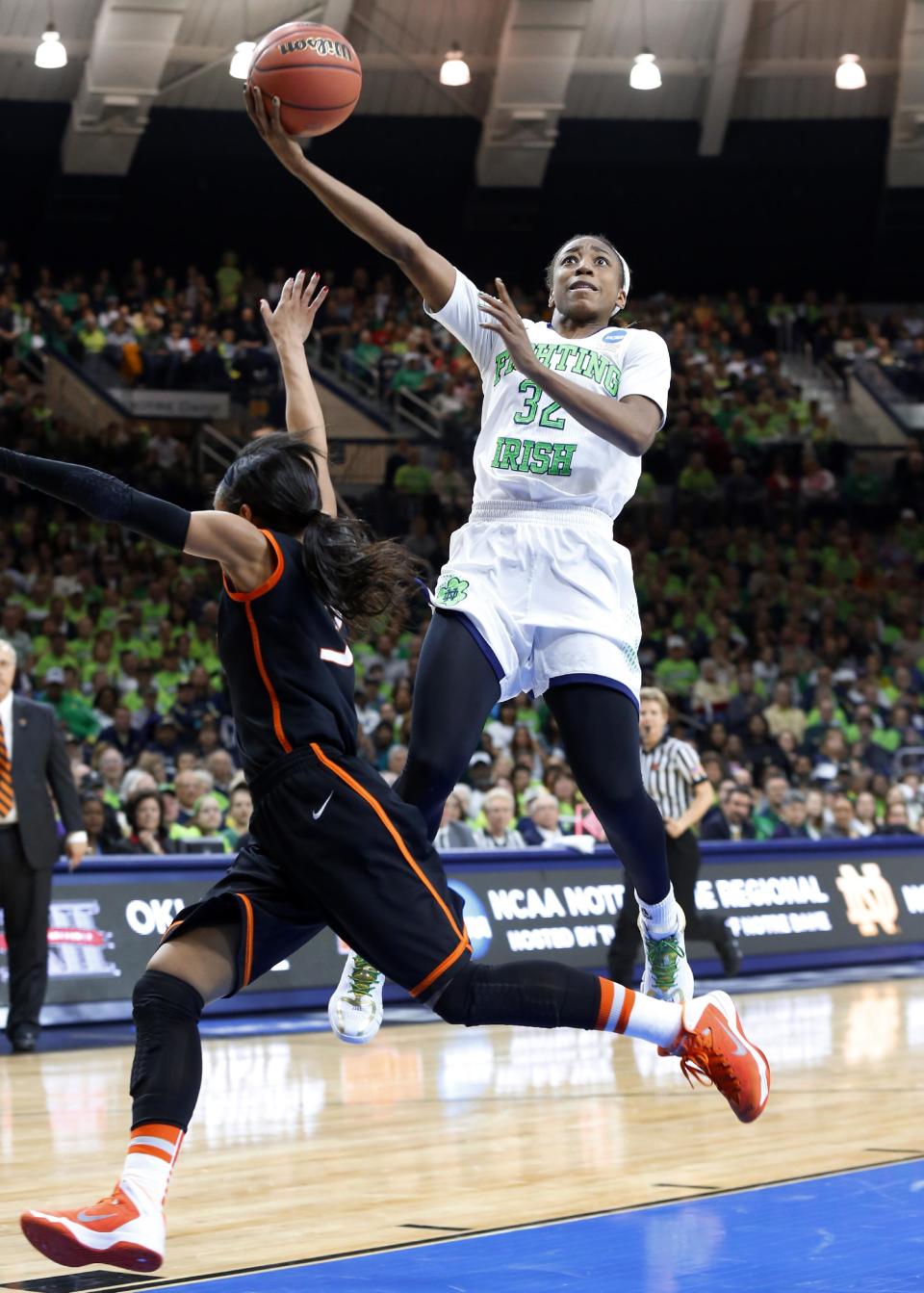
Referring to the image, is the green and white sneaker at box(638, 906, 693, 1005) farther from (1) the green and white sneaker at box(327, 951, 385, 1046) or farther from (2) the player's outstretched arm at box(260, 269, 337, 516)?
(2) the player's outstretched arm at box(260, 269, 337, 516)

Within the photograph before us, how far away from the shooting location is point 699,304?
26.1 meters

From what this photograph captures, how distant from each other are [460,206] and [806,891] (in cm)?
1559

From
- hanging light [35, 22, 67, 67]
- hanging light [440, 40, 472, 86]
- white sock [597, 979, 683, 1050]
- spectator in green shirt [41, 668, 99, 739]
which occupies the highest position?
hanging light [440, 40, 472, 86]

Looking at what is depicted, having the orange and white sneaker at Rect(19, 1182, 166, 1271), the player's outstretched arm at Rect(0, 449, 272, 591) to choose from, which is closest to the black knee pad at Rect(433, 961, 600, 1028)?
the orange and white sneaker at Rect(19, 1182, 166, 1271)

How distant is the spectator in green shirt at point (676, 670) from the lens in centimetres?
1833

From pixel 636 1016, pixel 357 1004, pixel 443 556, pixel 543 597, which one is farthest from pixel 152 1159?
pixel 443 556

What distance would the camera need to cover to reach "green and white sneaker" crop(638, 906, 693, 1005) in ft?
Result: 16.8

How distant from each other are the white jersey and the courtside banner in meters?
4.65

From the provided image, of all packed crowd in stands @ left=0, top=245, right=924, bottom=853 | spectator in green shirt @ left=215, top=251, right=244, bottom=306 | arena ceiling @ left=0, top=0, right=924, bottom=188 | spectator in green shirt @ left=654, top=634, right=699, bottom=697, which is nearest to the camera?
packed crowd in stands @ left=0, top=245, right=924, bottom=853

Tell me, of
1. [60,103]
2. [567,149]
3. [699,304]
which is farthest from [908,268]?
[60,103]

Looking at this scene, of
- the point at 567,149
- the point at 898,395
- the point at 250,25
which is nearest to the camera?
the point at 250,25

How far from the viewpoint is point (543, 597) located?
4.87 metres

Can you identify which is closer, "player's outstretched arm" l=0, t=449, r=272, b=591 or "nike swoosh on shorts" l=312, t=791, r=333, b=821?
"player's outstretched arm" l=0, t=449, r=272, b=591

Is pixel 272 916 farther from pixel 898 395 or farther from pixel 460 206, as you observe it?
pixel 460 206
